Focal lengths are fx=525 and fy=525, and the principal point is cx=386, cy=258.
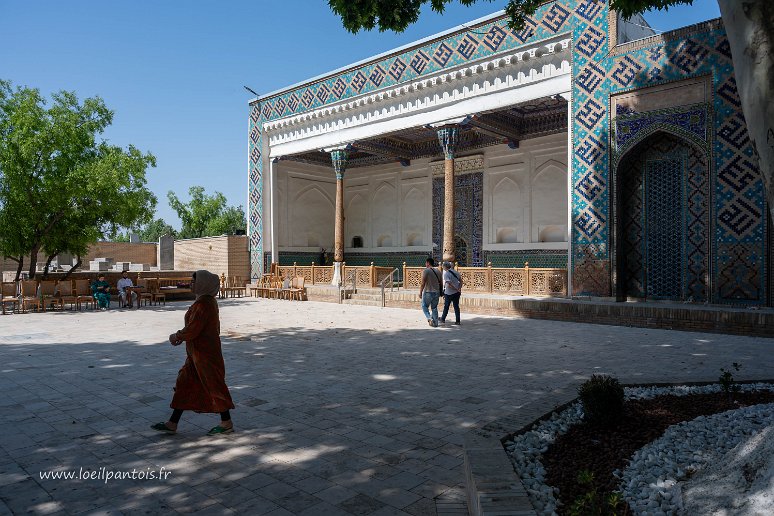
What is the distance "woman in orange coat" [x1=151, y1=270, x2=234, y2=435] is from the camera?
395cm

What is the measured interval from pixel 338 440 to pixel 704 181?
9957mm

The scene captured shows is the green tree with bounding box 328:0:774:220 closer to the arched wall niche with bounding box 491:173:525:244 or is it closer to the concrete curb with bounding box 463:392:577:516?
the concrete curb with bounding box 463:392:577:516

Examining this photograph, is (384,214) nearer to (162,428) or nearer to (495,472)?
(162,428)

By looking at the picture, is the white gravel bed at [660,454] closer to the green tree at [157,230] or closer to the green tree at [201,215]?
the green tree at [201,215]

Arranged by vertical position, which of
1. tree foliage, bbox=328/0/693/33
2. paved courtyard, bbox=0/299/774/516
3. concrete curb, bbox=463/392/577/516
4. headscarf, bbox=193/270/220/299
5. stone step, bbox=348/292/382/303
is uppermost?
tree foliage, bbox=328/0/693/33

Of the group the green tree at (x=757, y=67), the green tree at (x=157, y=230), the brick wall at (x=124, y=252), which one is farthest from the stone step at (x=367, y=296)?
the green tree at (x=157, y=230)

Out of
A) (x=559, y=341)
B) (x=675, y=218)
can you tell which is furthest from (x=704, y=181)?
(x=559, y=341)

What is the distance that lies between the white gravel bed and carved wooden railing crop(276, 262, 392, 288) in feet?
40.9

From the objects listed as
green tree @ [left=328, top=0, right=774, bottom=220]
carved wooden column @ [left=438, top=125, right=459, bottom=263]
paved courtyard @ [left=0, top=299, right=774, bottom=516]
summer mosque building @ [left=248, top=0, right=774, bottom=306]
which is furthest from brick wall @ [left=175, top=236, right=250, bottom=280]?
green tree @ [left=328, top=0, right=774, bottom=220]

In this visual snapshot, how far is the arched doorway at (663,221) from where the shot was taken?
1082 cm

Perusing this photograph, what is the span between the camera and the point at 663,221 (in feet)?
37.2

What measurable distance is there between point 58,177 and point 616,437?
51.5 feet

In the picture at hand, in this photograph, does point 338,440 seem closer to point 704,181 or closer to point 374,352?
point 374,352

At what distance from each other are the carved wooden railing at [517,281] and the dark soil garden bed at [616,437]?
8.01m
